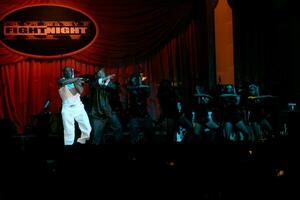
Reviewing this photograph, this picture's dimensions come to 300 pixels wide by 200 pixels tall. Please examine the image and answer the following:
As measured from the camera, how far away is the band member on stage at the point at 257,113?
1127 centimetres

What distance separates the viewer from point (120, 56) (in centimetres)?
1332

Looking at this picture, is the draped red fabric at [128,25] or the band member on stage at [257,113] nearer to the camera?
the band member on stage at [257,113]

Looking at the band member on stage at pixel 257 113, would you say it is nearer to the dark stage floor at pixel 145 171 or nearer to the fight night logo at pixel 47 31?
the fight night logo at pixel 47 31

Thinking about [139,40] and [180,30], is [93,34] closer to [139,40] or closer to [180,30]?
[139,40]

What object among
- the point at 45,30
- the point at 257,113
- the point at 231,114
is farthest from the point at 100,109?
the point at 45,30

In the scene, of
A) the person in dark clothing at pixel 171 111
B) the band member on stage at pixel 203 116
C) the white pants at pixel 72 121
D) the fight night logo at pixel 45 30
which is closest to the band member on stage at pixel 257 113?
the band member on stage at pixel 203 116

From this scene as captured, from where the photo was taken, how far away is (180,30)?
13734 mm

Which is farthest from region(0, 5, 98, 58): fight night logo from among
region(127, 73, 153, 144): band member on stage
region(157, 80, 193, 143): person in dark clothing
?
region(157, 80, 193, 143): person in dark clothing

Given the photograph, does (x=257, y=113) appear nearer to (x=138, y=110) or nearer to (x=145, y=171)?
(x=138, y=110)

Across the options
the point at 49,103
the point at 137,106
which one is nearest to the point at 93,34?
the point at 49,103

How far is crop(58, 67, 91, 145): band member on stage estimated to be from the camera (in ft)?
33.4

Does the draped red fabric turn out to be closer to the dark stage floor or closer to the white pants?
the white pants

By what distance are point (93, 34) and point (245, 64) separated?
417 cm

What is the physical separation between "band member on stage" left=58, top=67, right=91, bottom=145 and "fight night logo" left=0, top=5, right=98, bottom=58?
302 cm
